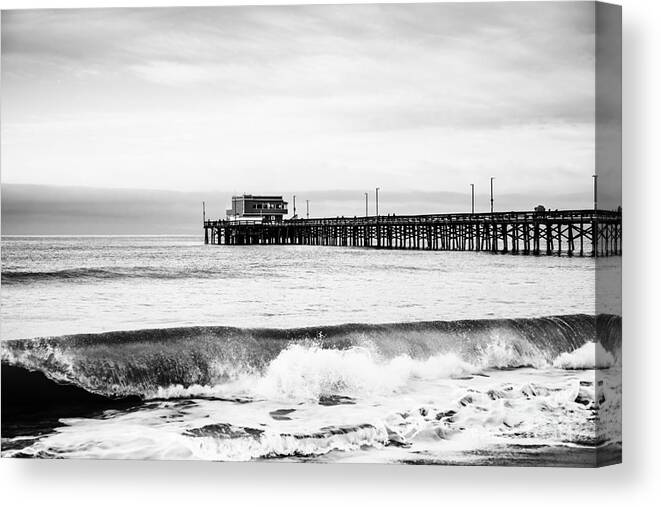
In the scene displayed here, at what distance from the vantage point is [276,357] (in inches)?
243

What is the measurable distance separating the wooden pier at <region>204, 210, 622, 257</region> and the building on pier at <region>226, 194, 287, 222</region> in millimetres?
59

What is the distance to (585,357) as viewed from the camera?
588 cm

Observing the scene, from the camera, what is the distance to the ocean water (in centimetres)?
583

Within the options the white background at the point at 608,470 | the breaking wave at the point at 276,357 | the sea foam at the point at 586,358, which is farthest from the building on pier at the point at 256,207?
the sea foam at the point at 586,358

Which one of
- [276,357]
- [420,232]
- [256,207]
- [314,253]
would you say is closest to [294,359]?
[276,357]

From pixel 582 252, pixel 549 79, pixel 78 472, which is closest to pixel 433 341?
pixel 582 252

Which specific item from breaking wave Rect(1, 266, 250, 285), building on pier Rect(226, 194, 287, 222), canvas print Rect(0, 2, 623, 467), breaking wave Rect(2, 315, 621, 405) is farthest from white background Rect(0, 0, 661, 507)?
building on pier Rect(226, 194, 287, 222)

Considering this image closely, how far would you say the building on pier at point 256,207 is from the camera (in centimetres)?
634

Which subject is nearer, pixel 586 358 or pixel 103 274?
pixel 586 358

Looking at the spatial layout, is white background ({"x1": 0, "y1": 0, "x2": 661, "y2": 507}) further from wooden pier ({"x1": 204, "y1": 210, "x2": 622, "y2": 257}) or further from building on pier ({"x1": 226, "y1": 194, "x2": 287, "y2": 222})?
building on pier ({"x1": 226, "y1": 194, "x2": 287, "y2": 222})

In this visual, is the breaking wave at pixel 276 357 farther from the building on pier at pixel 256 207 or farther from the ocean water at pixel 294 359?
the building on pier at pixel 256 207

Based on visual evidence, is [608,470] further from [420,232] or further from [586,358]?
[420,232]

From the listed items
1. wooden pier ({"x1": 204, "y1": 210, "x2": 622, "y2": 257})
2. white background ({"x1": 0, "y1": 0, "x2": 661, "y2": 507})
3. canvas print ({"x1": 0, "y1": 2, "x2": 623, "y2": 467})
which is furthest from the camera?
wooden pier ({"x1": 204, "y1": 210, "x2": 622, "y2": 257})

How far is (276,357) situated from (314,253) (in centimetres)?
82
